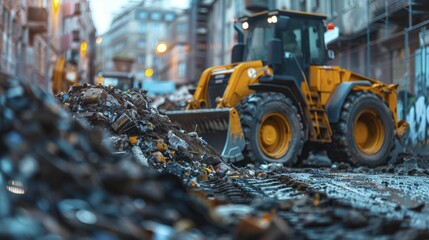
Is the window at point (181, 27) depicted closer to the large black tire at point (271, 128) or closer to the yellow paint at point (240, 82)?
the yellow paint at point (240, 82)

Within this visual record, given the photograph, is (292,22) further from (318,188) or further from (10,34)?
(10,34)

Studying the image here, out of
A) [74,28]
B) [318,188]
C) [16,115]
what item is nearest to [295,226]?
[16,115]

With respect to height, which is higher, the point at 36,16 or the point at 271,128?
the point at 36,16

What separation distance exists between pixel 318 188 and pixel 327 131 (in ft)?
19.1

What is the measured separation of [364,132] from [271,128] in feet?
10.5

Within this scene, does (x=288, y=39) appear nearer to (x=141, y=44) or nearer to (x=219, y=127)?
(x=219, y=127)

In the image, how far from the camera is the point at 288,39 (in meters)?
13.6

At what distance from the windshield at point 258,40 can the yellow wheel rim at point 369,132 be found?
8.80 ft

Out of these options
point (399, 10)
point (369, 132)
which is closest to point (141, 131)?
point (369, 132)

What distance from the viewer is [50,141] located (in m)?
3.52

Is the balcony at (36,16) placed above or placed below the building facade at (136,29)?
below

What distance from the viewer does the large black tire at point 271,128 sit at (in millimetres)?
11883

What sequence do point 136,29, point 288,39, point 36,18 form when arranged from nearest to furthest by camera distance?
point 288,39
point 36,18
point 136,29

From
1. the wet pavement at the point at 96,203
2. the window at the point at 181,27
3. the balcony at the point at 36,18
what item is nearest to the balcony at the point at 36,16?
the balcony at the point at 36,18
